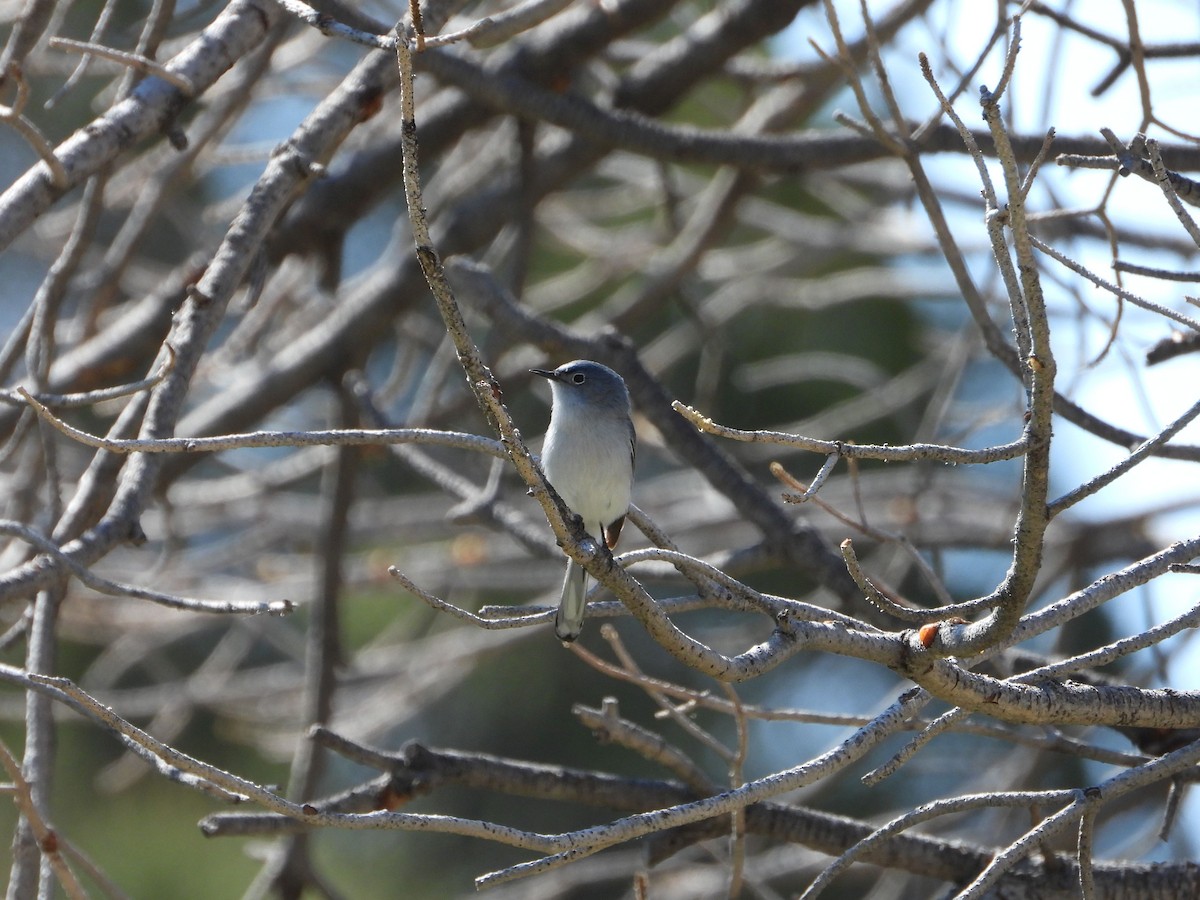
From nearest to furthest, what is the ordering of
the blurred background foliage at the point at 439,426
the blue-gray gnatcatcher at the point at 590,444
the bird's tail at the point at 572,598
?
1. the bird's tail at the point at 572,598
2. the blue-gray gnatcatcher at the point at 590,444
3. the blurred background foliage at the point at 439,426

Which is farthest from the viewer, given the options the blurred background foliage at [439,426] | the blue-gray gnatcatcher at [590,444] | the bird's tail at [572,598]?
the blurred background foliage at [439,426]

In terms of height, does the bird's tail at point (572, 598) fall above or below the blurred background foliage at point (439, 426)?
below

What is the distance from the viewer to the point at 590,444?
3.93 meters

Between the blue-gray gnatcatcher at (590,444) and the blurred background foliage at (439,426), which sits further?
the blurred background foliage at (439,426)

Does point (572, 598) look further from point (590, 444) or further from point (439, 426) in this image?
point (439, 426)

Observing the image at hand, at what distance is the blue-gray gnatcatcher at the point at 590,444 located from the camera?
154 inches

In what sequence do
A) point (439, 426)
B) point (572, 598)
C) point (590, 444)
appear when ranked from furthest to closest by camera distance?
point (439, 426) < point (590, 444) < point (572, 598)

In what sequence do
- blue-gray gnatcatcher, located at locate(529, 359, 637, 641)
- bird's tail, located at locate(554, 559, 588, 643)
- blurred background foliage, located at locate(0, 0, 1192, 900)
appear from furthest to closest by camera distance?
blurred background foliage, located at locate(0, 0, 1192, 900) < blue-gray gnatcatcher, located at locate(529, 359, 637, 641) < bird's tail, located at locate(554, 559, 588, 643)

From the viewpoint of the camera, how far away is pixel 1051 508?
5.50 feet

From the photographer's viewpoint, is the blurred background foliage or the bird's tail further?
the blurred background foliage

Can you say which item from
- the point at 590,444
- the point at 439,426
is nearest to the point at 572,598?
Result: the point at 590,444

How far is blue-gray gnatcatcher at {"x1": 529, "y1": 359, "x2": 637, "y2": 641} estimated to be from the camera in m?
3.91

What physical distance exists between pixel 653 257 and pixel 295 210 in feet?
6.60

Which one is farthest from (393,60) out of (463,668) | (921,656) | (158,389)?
(463,668)
